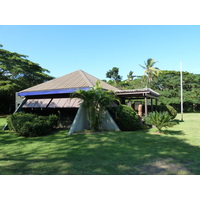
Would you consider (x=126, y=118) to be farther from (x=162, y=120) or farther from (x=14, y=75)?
(x=14, y=75)

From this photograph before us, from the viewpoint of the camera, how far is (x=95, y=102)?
879 centimetres

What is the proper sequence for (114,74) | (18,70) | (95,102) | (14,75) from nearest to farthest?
(95,102) → (18,70) → (14,75) → (114,74)

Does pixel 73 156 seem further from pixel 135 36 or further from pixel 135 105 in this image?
pixel 135 105

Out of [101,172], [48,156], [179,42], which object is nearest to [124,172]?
[101,172]

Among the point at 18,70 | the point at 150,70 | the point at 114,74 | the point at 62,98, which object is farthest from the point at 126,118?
the point at 114,74

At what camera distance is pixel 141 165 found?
151 inches

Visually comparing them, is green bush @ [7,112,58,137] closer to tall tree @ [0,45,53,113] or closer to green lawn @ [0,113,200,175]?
green lawn @ [0,113,200,175]

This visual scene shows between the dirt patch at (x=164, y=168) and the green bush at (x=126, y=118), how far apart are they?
5176mm

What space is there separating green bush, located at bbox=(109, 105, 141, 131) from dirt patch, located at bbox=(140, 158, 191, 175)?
17.0ft

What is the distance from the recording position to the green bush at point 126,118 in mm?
9328

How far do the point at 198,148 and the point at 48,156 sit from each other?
5.10m

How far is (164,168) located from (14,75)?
28.0 metres

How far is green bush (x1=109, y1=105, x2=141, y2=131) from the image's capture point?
30.6 feet

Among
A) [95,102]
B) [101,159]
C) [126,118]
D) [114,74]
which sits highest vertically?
[114,74]
